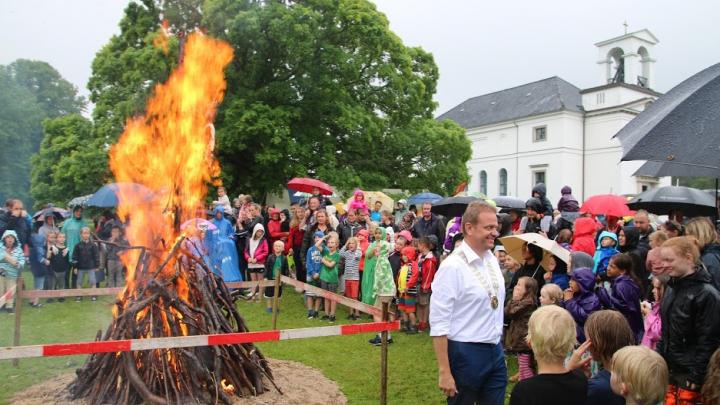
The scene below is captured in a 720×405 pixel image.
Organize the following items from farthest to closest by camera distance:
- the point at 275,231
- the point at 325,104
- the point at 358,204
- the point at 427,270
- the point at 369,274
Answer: the point at 325,104 < the point at 275,231 < the point at 358,204 < the point at 369,274 < the point at 427,270

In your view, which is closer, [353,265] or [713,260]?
[713,260]

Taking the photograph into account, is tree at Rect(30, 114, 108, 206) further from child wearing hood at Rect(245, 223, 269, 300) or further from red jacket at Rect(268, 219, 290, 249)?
child wearing hood at Rect(245, 223, 269, 300)

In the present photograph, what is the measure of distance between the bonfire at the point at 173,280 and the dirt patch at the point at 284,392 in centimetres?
17

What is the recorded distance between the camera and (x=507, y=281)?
8.46 meters

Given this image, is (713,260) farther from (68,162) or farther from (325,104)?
(68,162)

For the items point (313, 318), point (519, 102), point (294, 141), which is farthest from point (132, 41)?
point (519, 102)

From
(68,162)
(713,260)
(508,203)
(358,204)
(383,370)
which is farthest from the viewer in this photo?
(68,162)

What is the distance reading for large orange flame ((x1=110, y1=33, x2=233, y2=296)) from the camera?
6.34m

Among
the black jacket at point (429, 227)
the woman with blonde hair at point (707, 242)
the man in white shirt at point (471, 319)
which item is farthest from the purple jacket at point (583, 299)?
the black jacket at point (429, 227)

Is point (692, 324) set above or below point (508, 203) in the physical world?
below

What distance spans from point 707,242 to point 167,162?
236 inches

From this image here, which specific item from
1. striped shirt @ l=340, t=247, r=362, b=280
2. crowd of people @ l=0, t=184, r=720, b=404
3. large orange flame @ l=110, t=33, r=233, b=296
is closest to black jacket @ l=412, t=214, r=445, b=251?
crowd of people @ l=0, t=184, r=720, b=404

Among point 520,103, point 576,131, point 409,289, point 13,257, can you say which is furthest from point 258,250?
point 520,103

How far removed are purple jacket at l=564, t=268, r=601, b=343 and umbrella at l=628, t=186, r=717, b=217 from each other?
3.33 metres
